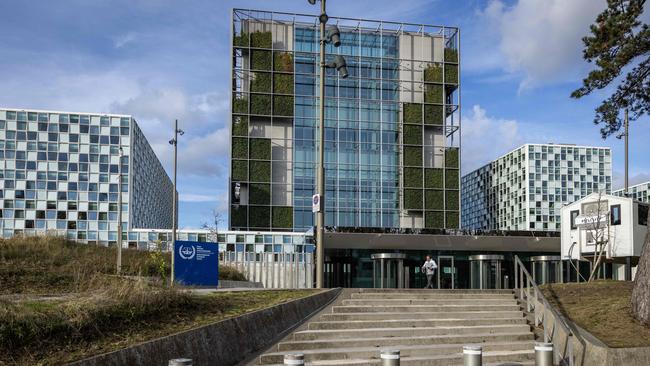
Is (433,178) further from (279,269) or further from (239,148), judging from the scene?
(279,269)

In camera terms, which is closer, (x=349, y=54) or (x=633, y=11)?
(x=633, y=11)

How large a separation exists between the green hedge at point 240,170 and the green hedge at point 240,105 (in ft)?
17.1

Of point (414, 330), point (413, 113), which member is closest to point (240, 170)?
point (413, 113)

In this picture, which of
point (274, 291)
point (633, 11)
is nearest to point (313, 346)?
point (274, 291)

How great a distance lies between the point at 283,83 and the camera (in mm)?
66625

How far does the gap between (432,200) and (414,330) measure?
55364mm

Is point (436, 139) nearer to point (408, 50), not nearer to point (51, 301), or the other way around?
point (408, 50)

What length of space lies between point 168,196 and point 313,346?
15160 centimetres

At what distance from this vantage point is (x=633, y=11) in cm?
1455

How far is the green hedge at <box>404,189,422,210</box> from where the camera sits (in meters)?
68.3

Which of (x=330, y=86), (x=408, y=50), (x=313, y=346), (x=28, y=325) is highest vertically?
(x=408, y=50)

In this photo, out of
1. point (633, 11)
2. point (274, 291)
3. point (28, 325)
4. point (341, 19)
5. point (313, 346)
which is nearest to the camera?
point (28, 325)

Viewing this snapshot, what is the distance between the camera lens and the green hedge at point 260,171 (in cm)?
6456

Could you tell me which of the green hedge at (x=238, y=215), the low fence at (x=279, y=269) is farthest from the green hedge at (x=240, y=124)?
the low fence at (x=279, y=269)
